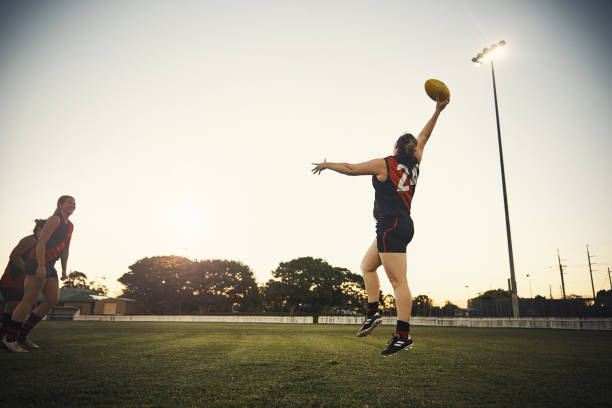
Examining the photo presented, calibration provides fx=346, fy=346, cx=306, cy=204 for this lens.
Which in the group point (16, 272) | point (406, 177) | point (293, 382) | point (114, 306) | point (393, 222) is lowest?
point (114, 306)

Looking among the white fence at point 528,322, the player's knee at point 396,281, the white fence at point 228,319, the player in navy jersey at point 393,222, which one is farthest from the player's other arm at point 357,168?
the white fence at point 228,319

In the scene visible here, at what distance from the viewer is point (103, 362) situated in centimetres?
601

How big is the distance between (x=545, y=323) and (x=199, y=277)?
77.6 metres

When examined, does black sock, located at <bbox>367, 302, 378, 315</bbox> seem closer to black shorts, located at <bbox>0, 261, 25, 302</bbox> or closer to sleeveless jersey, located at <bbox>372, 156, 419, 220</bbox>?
sleeveless jersey, located at <bbox>372, 156, 419, 220</bbox>

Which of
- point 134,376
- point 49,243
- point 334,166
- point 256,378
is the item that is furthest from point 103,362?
point 334,166

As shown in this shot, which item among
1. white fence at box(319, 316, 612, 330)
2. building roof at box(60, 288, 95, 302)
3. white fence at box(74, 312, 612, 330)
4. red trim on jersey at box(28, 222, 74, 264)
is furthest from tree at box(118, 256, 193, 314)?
red trim on jersey at box(28, 222, 74, 264)

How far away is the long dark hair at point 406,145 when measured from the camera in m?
4.26

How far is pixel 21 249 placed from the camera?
678 cm

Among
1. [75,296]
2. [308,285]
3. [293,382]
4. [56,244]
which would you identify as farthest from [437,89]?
[75,296]

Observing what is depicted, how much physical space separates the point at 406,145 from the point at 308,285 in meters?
82.9

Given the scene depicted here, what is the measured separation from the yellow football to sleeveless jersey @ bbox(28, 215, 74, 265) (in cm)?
671

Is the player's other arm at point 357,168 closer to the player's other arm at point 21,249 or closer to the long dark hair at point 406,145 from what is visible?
the long dark hair at point 406,145

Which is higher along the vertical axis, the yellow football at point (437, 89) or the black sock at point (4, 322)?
the yellow football at point (437, 89)

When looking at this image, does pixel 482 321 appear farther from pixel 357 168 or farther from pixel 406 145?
pixel 357 168
